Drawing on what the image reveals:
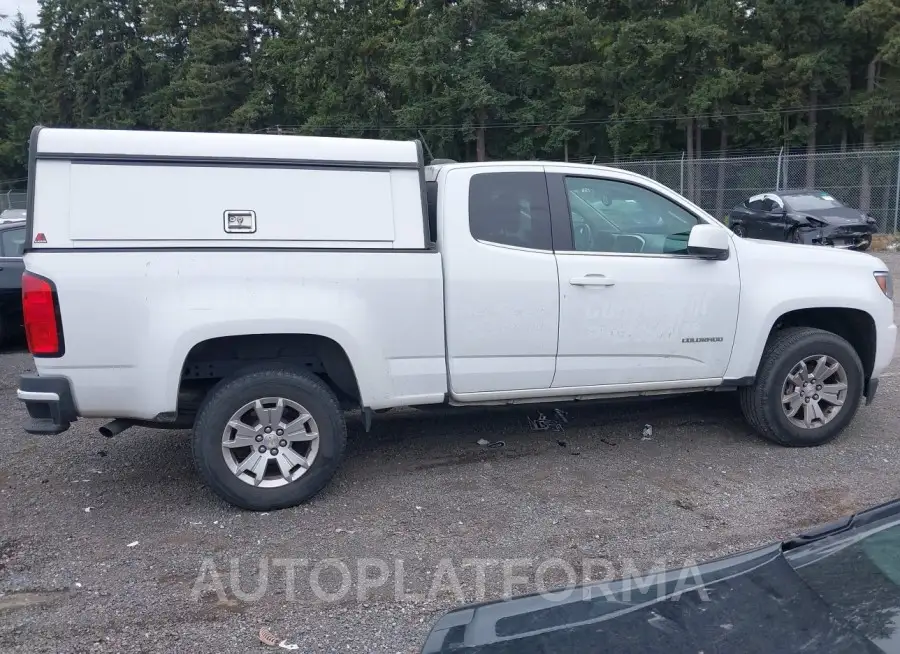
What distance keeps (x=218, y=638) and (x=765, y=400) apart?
3808 mm

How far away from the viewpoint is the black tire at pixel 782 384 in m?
5.38

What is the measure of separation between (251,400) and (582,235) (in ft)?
7.48

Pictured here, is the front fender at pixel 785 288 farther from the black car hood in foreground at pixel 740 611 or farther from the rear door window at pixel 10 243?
the rear door window at pixel 10 243

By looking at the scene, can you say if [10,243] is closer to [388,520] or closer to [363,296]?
[363,296]

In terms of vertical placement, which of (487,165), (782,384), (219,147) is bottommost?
(782,384)

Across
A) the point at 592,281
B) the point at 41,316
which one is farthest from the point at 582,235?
the point at 41,316

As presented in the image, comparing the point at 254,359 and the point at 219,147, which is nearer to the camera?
the point at 219,147

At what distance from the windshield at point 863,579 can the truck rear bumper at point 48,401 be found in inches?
143

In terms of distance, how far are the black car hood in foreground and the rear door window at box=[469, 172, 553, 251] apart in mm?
2884

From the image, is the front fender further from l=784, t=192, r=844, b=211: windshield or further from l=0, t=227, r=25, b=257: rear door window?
l=784, t=192, r=844, b=211: windshield

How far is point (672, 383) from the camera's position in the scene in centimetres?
528

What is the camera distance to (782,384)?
5.39m

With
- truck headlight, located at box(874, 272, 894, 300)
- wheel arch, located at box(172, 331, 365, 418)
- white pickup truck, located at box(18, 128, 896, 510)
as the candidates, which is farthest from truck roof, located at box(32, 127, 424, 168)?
truck headlight, located at box(874, 272, 894, 300)

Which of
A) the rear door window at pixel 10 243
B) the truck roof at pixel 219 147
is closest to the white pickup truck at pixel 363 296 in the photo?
the truck roof at pixel 219 147
